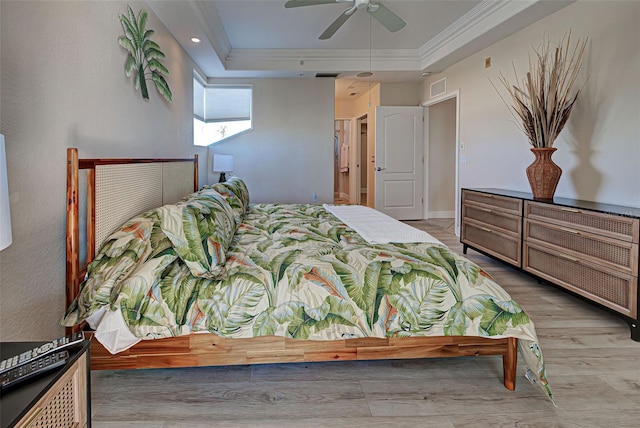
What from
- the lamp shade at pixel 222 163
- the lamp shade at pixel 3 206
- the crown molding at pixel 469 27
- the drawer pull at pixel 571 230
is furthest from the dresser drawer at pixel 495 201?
the lamp shade at pixel 3 206

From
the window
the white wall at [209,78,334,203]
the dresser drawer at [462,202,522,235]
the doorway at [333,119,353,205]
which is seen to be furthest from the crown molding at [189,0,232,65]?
the doorway at [333,119,353,205]

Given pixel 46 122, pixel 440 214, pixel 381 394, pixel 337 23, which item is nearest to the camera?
pixel 46 122

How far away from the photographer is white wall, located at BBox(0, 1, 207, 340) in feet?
4.74

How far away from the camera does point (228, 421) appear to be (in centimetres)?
155

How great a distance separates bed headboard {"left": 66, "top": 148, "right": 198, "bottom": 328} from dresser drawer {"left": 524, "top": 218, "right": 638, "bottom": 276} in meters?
2.88

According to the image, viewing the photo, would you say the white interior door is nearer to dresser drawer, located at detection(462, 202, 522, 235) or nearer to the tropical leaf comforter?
dresser drawer, located at detection(462, 202, 522, 235)

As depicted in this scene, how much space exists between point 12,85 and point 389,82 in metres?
5.72

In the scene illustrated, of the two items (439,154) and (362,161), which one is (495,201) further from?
(362,161)

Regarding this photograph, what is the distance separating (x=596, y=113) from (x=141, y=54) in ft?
11.6

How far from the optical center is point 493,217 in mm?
3666

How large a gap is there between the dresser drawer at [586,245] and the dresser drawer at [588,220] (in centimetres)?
3

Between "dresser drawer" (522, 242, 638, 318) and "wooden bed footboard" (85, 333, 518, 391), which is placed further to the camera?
"dresser drawer" (522, 242, 638, 318)

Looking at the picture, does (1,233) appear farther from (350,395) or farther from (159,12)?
(159,12)

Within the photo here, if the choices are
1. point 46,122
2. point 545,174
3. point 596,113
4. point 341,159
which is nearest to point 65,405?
point 46,122
